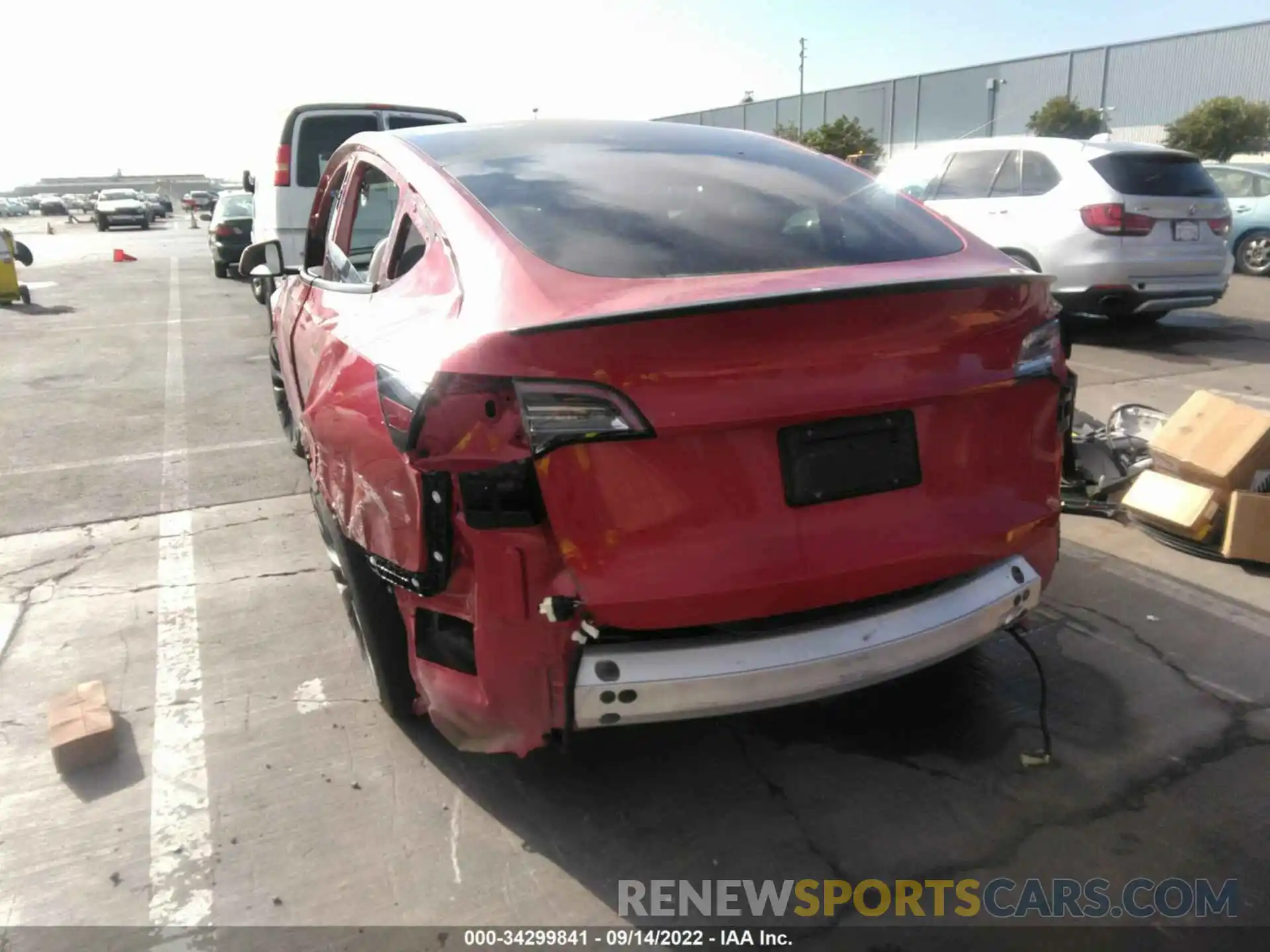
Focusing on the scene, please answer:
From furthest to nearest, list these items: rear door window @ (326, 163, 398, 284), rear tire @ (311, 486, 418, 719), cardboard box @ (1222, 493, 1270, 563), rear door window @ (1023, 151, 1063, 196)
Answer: rear door window @ (1023, 151, 1063, 196) → cardboard box @ (1222, 493, 1270, 563) → rear door window @ (326, 163, 398, 284) → rear tire @ (311, 486, 418, 719)

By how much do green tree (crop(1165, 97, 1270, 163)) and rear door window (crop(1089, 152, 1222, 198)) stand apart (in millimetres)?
23211

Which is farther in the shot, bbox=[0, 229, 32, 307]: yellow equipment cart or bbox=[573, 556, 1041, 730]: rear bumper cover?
bbox=[0, 229, 32, 307]: yellow equipment cart

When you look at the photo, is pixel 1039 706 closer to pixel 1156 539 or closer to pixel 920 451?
pixel 920 451

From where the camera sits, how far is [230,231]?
1702cm

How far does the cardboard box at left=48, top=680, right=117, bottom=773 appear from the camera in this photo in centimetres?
291

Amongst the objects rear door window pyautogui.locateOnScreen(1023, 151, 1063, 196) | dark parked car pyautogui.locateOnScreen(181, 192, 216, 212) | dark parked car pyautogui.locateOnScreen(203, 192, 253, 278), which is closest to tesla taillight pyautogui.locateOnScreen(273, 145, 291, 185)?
rear door window pyautogui.locateOnScreen(1023, 151, 1063, 196)

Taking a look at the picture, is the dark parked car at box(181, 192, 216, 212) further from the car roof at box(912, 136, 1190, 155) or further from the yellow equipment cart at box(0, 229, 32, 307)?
the car roof at box(912, 136, 1190, 155)

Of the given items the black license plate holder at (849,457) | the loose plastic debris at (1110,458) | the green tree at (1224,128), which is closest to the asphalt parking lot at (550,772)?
the loose plastic debris at (1110,458)

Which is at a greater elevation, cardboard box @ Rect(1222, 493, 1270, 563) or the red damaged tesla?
the red damaged tesla

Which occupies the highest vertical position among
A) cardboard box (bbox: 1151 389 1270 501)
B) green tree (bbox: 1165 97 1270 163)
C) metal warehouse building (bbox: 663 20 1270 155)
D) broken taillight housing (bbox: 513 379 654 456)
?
metal warehouse building (bbox: 663 20 1270 155)

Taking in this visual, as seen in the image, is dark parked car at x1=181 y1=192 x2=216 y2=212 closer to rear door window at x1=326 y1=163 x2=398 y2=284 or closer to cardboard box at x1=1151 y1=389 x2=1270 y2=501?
rear door window at x1=326 y1=163 x2=398 y2=284

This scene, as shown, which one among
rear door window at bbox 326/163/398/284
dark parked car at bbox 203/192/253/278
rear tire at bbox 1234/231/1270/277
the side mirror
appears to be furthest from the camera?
dark parked car at bbox 203/192/253/278

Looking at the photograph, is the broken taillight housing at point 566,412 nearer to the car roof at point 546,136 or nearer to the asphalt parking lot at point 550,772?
the asphalt parking lot at point 550,772

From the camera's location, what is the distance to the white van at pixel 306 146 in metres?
9.13
